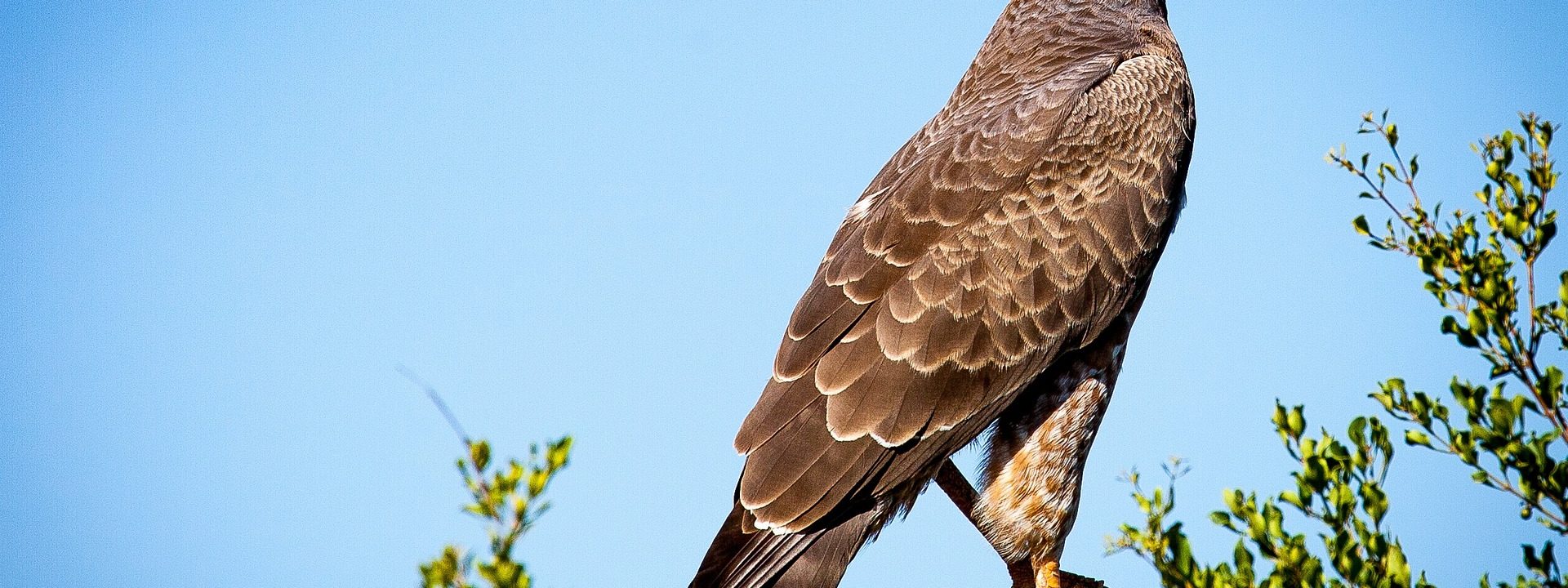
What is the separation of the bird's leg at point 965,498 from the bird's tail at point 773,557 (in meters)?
0.98

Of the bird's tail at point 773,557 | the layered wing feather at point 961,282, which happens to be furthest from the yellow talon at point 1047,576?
the bird's tail at point 773,557

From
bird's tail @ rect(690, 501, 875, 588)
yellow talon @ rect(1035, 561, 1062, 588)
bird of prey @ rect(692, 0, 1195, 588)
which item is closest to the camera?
bird's tail @ rect(690, 501, 875, 588)

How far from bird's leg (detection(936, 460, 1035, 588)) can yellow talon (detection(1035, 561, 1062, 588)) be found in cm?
2

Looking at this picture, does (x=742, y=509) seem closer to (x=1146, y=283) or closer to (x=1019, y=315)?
(x=1019, y=315)

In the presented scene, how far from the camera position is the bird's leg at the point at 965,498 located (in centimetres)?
540

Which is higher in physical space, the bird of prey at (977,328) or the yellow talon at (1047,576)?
the bird of prey at (977,328)

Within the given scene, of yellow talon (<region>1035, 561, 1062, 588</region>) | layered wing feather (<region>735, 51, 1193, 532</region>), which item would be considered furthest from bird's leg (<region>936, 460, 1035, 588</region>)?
layered wing feather (<region>735, 51, 1193, 532</region>)

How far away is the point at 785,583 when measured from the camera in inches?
176

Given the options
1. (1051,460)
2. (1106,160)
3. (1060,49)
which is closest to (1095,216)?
(1106,160)

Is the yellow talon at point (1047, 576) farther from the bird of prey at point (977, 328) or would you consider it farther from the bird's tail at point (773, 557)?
the bird's tail at point (773, 557)

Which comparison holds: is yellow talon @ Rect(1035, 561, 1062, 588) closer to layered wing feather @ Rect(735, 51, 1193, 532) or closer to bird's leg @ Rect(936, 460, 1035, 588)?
bird's leg @ Rect(936, 460, 1035, 588)

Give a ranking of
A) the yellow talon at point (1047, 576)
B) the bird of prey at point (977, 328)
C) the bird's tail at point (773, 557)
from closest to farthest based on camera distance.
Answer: the bird's tail at point (773, 557), the bird of prey at point (977, 328), the yellow talon at point (1047, 576)

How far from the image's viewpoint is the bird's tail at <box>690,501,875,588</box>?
4.36m

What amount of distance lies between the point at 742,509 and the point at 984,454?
138 centimetres
